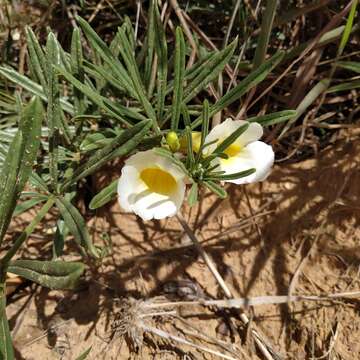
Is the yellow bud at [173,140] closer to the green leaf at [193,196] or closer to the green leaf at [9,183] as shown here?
the green leaf at [193,196]

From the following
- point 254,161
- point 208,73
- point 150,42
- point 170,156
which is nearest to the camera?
point 170,156

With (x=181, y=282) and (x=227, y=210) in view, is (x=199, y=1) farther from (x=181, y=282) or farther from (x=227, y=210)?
(x=181, y=282)

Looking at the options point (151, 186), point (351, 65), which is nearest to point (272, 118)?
point (151, 186)

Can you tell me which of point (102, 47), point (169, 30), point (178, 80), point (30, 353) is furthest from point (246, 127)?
point (30, 353)

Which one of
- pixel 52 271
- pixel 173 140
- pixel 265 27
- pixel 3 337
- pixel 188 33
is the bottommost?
pixel 3 337

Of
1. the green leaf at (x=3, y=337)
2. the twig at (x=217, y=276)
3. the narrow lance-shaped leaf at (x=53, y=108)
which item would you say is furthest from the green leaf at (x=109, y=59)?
the green leaf at (x=3, y=337)

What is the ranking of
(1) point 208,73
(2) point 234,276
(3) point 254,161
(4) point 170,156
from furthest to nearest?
(2) point 234,276 < (1) point 208,73 < (3) point 254,161 < (4) point 170,156

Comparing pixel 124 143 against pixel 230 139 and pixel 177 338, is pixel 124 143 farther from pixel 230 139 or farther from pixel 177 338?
pixel 177 338

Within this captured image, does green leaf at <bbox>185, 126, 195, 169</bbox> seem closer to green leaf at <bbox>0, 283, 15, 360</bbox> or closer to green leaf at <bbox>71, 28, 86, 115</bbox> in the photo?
green leaf at <bbox>71, 28, 86, 115</bbox>
